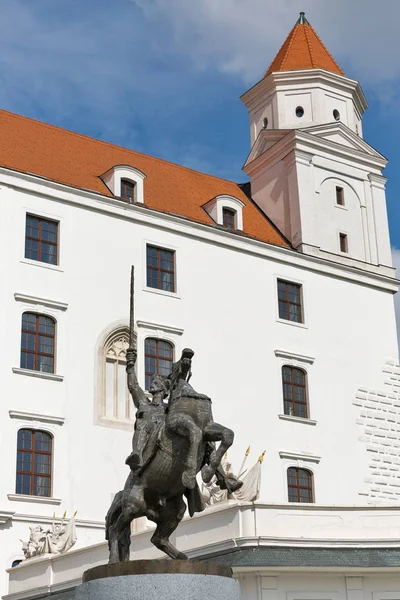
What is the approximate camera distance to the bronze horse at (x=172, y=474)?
967cm

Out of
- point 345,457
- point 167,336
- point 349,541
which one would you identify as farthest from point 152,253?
point 349,541

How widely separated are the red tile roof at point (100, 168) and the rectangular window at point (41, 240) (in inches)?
58.6

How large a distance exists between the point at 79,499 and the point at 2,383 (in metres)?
3.72

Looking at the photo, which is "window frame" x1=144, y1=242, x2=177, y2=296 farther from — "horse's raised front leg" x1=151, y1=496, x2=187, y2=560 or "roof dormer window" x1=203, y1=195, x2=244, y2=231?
"horse's raised front leg" x1=151, y1=496, x2=187, y2=560

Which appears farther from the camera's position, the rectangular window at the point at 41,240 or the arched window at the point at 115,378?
the rectangular window at the point at 41,240

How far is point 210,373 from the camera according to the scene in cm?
2970

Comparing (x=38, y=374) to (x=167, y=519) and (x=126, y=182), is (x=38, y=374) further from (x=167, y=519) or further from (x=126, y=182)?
(x=167, y=519)

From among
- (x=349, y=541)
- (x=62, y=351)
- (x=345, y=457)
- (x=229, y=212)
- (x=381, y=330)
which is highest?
(x=229, y=212)

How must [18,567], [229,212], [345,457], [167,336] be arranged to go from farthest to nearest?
[229,212] < [345,457] < [167,336] < [18,567]

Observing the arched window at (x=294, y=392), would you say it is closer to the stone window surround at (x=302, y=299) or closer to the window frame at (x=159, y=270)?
the stone window surround at (x=302, y=299)

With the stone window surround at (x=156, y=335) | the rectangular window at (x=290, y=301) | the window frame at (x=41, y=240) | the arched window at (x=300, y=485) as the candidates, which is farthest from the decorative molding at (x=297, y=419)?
the window frame at (x=41, y=240)

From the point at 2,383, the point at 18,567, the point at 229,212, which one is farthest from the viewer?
the point at 229,212

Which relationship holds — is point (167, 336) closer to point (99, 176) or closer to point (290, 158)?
point (99, 176)

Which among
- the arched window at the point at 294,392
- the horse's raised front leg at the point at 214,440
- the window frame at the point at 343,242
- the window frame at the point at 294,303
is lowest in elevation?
the horse's raised front leg at the point at 214,440
